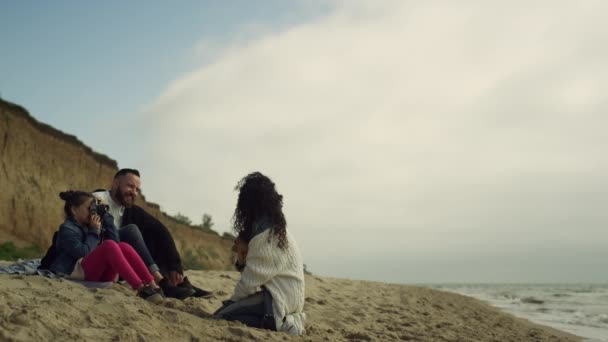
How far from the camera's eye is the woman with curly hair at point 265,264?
463 cm

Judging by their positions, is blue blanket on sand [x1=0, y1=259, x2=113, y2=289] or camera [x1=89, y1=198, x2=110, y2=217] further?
camera [x1=89, y1=198, x2=110, y2=217]

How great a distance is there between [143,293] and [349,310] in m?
4.56

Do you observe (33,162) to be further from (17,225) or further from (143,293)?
(143,293)

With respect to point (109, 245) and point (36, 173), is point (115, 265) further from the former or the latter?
point (36, 173)

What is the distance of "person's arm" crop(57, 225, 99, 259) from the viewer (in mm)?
4988

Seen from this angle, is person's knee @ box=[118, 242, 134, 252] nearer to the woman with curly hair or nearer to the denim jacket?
the denim jacket

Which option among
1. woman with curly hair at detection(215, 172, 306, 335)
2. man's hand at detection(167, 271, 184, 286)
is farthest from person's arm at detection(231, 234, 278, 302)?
man's hand at detection(167, 271, 184, 286)

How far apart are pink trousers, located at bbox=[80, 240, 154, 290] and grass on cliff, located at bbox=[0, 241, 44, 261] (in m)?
9.79

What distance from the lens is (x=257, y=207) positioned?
15.4 feet

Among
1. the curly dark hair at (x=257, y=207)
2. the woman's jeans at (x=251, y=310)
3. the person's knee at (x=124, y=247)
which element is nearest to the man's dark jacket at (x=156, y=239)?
the person's knee at (x=124, y=247)

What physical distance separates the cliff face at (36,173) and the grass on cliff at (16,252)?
617mm

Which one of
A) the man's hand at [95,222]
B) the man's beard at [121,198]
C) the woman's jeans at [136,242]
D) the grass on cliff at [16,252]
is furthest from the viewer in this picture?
the grass on cliff at [16,252]

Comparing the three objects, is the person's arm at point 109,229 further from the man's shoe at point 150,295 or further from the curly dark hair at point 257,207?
the curly dark hair at point 257,207

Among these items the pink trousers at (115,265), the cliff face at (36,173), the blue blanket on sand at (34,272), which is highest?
A: the cliff face at (36,173)
